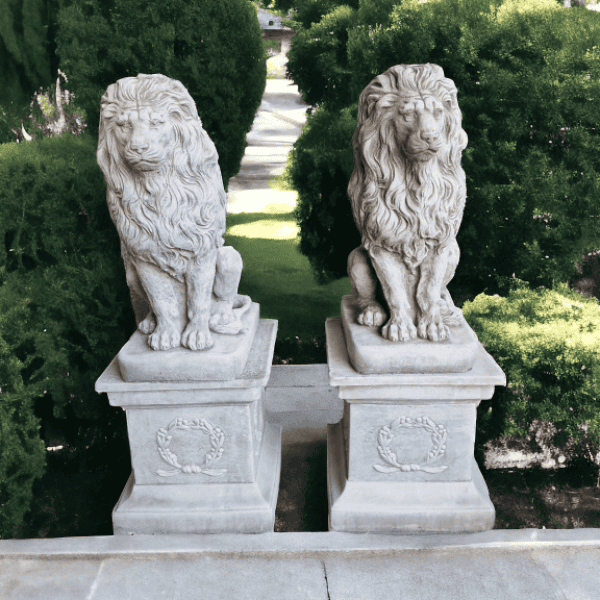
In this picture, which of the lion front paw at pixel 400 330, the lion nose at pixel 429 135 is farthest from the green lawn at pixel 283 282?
the lion nose at pixel 429 135

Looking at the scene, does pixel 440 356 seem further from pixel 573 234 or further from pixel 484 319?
pixel 573 234

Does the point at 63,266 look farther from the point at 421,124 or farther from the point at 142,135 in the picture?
the point at 421,124

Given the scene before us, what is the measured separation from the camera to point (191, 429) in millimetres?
2654

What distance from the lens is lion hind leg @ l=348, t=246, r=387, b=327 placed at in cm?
275

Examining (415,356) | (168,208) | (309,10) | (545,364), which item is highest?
(309,10)

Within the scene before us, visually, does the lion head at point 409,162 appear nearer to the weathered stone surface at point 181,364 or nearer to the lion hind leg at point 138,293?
the weathered stone surface at point 181,364

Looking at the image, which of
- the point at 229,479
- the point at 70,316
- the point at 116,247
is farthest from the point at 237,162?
the point at 229,479

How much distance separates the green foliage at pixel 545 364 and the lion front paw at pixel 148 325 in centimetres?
171

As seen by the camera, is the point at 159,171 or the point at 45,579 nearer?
the point at 159,171

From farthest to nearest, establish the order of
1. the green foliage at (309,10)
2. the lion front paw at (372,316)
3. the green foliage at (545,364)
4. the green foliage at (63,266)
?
the green foliage at (309,10) < the green foliage at (63,266) < the green foliage at (545,364) < the lion front paw at (372,316)

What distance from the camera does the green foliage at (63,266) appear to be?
3240mm

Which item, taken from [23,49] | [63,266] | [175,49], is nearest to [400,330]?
[63,266]

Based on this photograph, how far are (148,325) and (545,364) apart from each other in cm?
200

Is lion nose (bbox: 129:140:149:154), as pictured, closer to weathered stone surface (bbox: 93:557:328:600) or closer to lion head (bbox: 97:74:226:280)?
lion head (bbox: 97:74:226:280)
